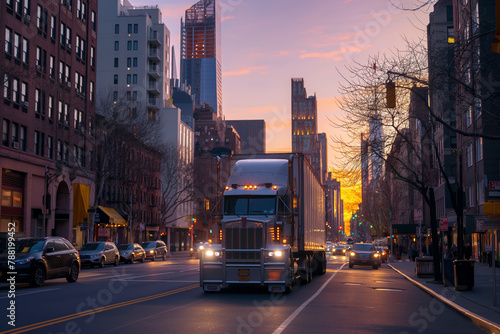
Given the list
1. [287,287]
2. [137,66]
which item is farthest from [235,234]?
[137,66]

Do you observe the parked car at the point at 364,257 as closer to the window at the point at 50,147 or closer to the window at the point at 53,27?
the window at the point at 50,147

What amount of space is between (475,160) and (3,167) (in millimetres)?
35716

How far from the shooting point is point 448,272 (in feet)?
80.8

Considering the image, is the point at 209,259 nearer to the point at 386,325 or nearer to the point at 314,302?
the point at 314,302

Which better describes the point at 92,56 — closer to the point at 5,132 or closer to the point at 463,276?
the point at 5,132

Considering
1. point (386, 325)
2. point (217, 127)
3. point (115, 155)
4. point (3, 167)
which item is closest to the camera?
point (386, 325)

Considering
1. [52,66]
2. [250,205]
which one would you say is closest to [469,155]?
[52,66]

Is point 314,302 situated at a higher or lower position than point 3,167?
lower

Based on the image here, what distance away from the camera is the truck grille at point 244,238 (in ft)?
60.6

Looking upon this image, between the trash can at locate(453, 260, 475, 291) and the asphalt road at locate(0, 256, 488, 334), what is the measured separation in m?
1.54

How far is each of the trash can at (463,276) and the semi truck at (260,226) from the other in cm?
539

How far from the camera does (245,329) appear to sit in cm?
1139

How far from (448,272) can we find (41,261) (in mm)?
15468

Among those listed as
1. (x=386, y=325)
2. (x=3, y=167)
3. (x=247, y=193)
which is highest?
(x=3, y=167)
